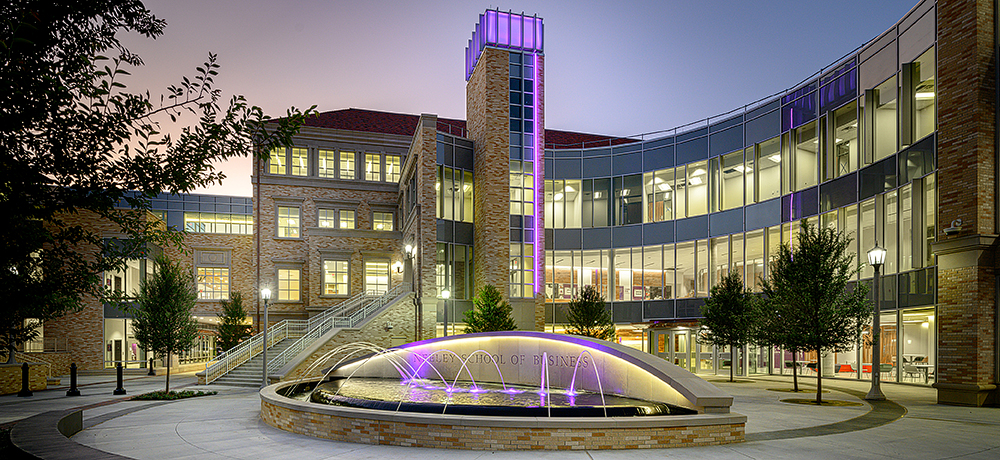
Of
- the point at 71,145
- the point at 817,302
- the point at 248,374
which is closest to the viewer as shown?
the point at 71,145

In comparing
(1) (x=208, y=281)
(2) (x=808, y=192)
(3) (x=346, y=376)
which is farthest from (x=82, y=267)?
(1) (x=208, y=281)

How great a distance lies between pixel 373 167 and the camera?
142 ft

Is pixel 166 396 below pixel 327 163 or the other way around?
below

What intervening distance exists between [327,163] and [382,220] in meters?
5.32

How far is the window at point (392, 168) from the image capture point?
43469 mm

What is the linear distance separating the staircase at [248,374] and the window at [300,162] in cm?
1572

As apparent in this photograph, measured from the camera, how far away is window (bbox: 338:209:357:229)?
42.1m

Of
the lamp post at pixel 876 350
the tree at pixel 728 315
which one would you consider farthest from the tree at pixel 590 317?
the lamp post at pixel 876 350

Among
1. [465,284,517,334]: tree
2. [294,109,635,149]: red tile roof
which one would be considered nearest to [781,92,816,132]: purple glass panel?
[465,284,517,334]: tree

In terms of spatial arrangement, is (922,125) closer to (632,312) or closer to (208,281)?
(632,312)

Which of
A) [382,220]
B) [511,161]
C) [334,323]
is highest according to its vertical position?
[511,161]

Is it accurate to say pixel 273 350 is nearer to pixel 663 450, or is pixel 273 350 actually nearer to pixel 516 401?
pixel 516 401

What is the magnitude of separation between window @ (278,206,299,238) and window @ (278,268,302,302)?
7.68 ft

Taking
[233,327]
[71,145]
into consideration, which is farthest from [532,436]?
[233,327]
